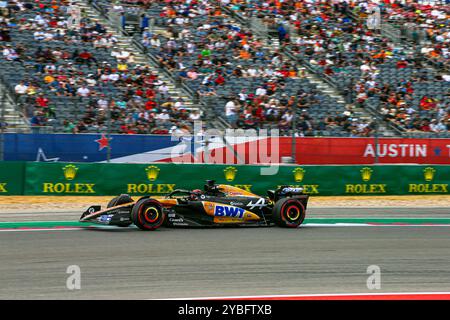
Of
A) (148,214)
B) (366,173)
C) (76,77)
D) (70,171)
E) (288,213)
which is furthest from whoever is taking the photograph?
(76,77)

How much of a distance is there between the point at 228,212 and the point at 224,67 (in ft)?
44.1

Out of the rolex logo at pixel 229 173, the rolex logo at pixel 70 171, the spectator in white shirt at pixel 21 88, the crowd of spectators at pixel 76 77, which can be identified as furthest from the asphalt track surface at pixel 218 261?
the spectator in white shirt at pixel 21 88

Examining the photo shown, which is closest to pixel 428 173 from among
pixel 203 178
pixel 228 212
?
pixel 203 178

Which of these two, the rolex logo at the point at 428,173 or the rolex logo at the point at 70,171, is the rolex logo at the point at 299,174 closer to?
the rolex logo at the point at 428,173

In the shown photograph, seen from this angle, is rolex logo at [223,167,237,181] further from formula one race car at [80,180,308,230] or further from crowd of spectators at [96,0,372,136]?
formula one race car at [80,180,308,230]

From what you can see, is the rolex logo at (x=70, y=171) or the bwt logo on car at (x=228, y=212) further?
the rolex logo at (x=70, y=171)

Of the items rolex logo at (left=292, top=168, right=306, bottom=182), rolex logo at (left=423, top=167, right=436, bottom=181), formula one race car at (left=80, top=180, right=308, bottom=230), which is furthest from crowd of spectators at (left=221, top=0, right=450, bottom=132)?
formula one race car at (left=80, top=180, right=308, bottom=230)

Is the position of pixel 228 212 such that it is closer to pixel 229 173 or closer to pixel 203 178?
pixel 203 178

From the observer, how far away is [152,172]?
61.4 feet

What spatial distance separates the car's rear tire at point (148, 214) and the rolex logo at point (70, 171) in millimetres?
6172

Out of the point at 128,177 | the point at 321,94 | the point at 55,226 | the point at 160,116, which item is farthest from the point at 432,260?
the point at 321,94

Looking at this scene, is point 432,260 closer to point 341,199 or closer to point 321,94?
point 341,199

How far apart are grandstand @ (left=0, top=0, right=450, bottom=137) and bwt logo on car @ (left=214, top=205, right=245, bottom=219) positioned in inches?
303

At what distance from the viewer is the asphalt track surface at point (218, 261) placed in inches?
316
